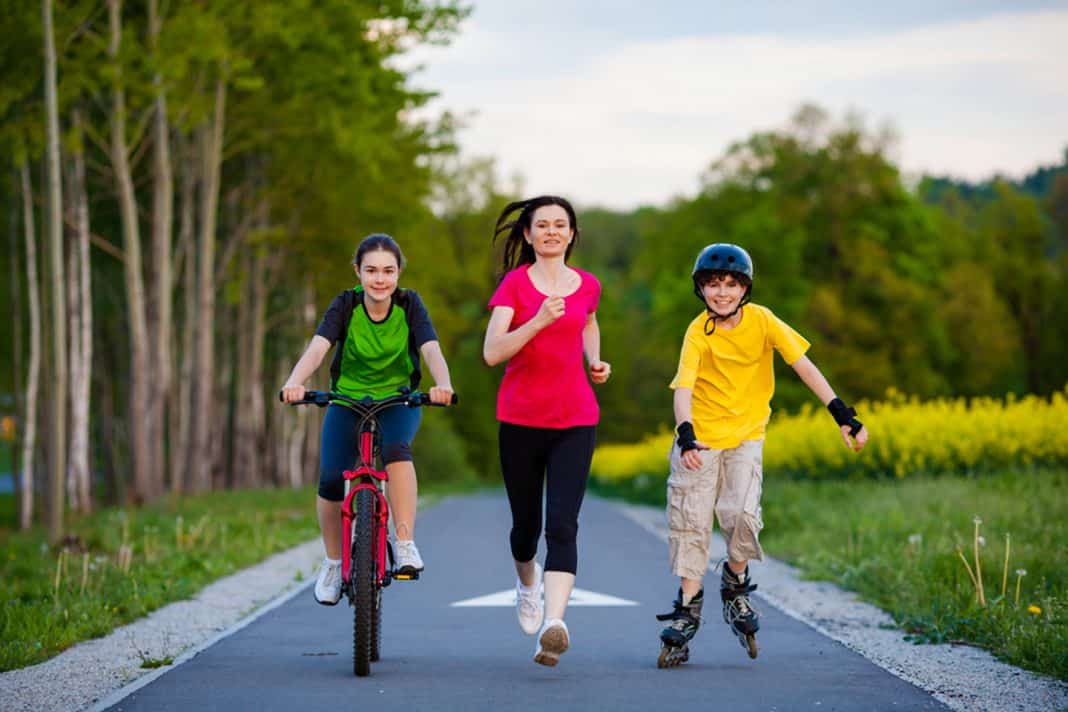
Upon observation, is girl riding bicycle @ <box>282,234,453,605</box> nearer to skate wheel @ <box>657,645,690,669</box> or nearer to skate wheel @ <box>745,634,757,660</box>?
skate wheel @ <box>657,645,690,669</box>

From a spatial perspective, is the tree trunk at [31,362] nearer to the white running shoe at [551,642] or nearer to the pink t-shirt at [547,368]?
the pink t-shirt at [547,368]

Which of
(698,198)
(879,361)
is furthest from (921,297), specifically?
(698,198)

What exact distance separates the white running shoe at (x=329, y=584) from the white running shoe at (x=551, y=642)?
120 cm

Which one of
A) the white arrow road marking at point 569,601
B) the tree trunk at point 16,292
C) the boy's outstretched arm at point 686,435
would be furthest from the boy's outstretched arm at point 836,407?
the tree trunk at point 16,292

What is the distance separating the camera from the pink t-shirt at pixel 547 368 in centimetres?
820

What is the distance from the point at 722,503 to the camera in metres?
8.74

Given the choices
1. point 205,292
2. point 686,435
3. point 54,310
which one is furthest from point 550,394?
point 205,292

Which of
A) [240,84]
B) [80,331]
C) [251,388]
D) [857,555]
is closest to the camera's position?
[857,555]

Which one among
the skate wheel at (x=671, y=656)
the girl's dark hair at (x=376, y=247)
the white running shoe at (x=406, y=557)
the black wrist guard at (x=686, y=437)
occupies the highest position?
the girl's dark hair at (x=376, y=247)

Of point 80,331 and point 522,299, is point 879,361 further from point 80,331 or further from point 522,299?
point 522,299

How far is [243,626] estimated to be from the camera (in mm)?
10547

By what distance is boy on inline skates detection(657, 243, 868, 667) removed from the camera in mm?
8672

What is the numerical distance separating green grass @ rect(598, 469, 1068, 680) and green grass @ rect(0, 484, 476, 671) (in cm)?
484

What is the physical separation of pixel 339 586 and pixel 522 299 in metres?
1.81
